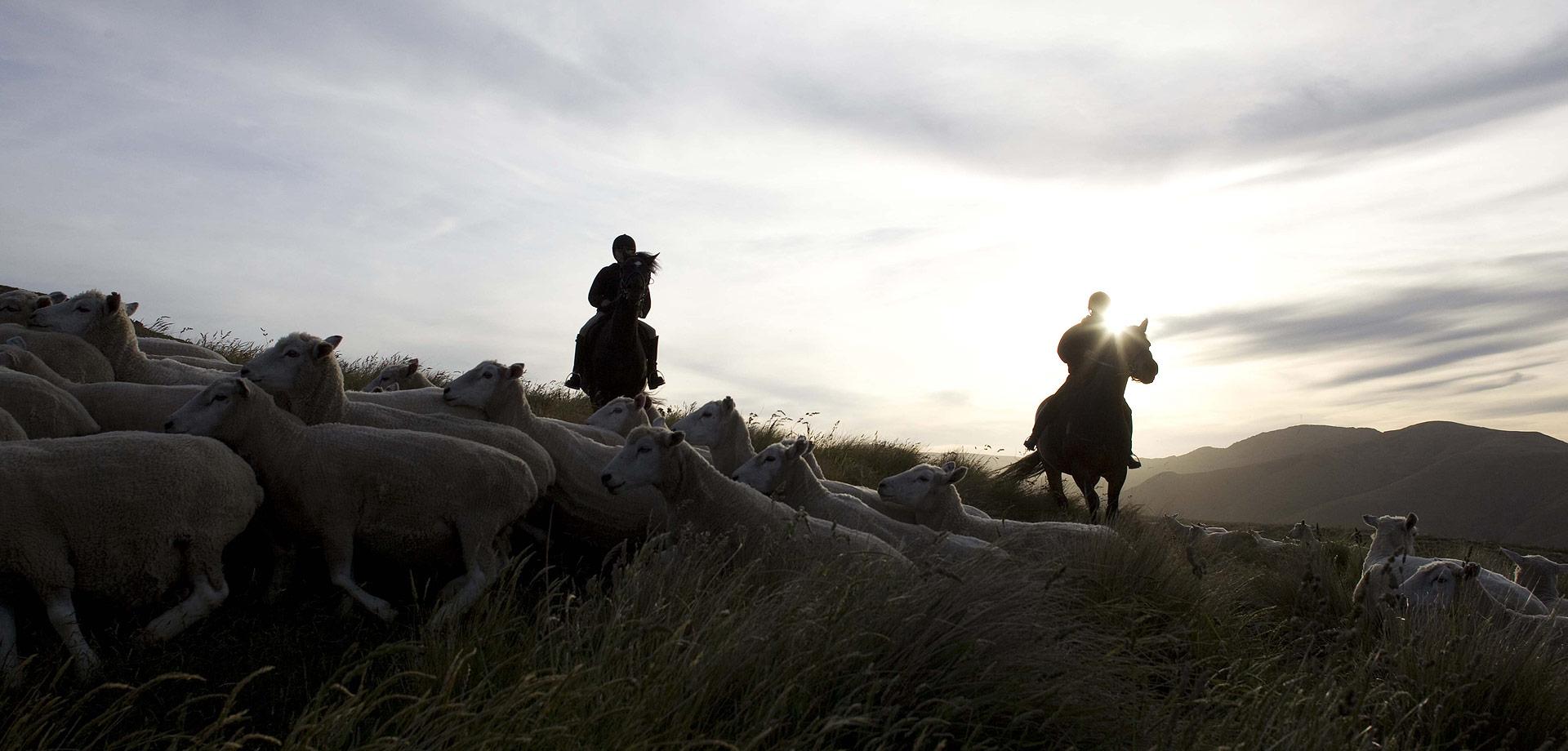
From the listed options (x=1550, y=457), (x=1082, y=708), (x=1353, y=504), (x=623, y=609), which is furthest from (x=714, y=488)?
(x=1550, y=457)

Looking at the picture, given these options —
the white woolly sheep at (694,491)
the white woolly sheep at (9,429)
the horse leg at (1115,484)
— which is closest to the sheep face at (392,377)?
the white woolly sheep at (694,491)

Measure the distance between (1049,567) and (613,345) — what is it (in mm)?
7807

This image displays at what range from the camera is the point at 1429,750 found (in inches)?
162

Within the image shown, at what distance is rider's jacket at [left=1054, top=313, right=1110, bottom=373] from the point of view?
13.5m

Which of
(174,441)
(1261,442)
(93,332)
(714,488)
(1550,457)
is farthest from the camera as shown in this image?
(1261,442)

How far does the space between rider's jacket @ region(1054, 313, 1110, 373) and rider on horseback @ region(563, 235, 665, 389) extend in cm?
559

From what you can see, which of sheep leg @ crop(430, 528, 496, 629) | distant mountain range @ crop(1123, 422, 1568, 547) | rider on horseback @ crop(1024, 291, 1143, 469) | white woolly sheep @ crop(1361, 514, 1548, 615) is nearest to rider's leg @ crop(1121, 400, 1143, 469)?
rider on horseback @ crop(1024, 291, 1143, 469)

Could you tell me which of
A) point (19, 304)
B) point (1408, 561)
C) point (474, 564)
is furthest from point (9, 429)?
point (1408, 561)

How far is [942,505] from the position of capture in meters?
8.02

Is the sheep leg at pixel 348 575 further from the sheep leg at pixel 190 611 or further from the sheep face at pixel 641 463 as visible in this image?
the sheep face at pixel 641 463

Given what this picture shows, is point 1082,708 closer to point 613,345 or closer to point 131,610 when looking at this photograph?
point 131,610

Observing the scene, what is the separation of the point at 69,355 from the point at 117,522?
12.4 feet

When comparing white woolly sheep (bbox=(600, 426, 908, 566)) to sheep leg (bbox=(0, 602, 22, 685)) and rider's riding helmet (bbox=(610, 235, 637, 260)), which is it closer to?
sheep leg (bbox=(0, 602, 22, 685))

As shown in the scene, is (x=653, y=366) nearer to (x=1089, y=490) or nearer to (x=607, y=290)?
(x=607, y=290)
